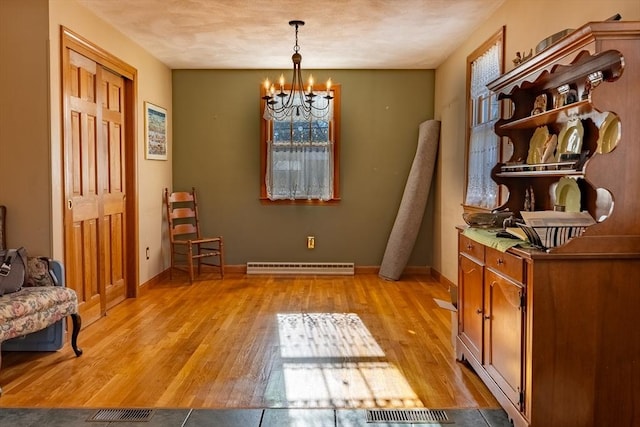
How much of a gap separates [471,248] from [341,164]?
3583mm

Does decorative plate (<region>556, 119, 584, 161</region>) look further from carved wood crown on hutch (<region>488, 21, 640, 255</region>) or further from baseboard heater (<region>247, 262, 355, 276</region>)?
baseboard heater (<region>247, 262, 355, 276</region>)

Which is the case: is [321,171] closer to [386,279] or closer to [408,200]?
[408,200]

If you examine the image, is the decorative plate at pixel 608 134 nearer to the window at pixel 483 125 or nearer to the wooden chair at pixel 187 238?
the window at pixel 483 125

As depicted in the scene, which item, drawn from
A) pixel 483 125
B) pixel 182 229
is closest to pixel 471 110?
pixel 483 125

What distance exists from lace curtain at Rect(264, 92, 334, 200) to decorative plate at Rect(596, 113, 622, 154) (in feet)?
13.8

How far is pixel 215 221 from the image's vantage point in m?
6.89

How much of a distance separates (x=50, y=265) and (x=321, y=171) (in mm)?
3620

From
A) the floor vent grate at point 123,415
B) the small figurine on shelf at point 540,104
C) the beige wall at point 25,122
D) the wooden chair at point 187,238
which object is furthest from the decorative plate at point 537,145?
the wooden chair at point 187,238

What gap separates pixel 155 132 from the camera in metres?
6.14

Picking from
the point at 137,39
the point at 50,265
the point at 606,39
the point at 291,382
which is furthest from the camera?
the point at 137,39

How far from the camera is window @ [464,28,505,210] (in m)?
4.38

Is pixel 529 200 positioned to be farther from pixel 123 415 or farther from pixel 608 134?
pixel 123 415

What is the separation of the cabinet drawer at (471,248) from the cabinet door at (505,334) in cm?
15

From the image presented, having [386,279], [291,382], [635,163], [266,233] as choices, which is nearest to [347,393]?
[291,382]
